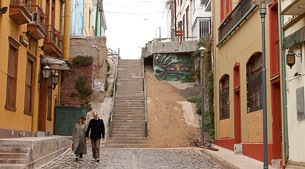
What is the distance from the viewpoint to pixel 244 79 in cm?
1762

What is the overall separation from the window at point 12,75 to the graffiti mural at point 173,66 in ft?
62.4

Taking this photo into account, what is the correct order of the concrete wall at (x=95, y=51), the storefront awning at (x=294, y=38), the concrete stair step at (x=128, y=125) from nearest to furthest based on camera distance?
the storefront awning at (x=294, y=38) → the concrete stair step at (x=128, y=125) → the concrete wall at (x=95, y=51)

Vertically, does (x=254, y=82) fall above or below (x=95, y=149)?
above

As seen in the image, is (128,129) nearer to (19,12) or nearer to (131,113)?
(131,113)

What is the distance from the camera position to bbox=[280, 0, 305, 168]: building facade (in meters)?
11.4

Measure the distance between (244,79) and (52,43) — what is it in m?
8.88

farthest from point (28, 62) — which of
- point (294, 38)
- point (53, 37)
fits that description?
point (294, 38)

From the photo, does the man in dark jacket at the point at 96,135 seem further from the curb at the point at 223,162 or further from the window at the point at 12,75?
the curb at the point at 223,162

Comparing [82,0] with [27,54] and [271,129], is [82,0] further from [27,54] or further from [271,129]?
[271,129]

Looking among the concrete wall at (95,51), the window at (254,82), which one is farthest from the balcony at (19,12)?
the concrete wall at (95,51)

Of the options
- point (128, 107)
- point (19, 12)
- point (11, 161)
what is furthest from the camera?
point (128, 107)

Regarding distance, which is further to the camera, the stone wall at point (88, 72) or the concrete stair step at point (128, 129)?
the stone wall at point (88, 72)

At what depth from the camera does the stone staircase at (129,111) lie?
23.3 m

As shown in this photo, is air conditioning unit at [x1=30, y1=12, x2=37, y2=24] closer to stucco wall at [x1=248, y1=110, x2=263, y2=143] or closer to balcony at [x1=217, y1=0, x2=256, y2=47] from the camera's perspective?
balcony at [x1=217, y1=0, x2=256, y2=47]
